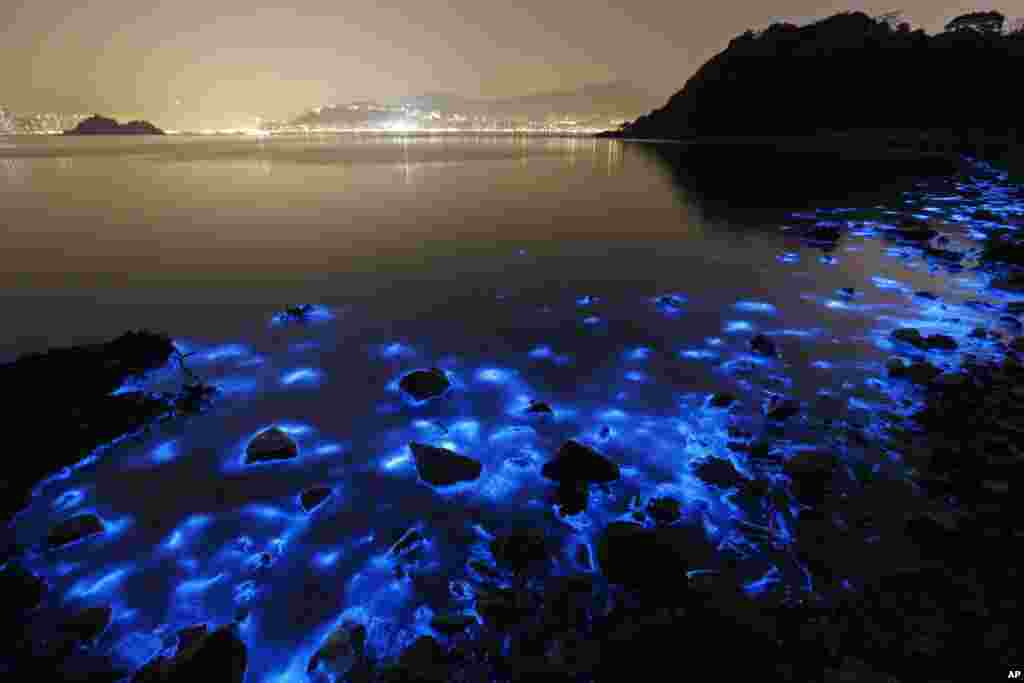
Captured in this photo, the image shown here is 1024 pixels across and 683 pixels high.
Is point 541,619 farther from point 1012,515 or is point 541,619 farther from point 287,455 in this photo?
point 1012,515

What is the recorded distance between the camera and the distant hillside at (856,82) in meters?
94.8

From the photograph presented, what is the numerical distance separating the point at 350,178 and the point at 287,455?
4489 centimetres

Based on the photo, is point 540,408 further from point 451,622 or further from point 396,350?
point 396,350

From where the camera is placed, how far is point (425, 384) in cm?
879

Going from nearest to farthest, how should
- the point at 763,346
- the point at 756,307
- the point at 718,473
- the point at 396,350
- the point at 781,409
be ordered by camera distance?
1. the point at 718,473
2. the point at 781,409
3. the point at 763,346
4. the point at 396,350
5. the point at 756,307

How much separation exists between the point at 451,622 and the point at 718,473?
13.7 ft

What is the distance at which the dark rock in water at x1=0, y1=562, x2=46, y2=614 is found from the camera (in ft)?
15.7

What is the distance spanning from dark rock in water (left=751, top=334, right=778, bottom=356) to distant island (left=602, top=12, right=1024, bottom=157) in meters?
87.7

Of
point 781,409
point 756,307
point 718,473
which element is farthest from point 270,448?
point 756,307

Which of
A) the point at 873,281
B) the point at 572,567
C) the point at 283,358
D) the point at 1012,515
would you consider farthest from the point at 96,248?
the point at 873,281

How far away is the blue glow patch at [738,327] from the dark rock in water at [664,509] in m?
6.64

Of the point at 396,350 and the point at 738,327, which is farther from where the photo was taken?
the point at 738,327

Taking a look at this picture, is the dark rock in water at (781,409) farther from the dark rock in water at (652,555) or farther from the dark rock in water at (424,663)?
the dark rock in water at (424,663)

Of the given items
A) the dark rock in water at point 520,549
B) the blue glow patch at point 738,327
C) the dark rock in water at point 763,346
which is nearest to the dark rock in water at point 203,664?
the dark rock in water at point 520,549
